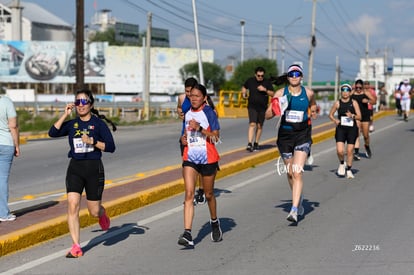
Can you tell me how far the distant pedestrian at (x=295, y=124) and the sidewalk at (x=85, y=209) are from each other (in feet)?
7.59

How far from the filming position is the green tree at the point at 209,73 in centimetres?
9659

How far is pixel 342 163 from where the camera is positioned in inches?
560

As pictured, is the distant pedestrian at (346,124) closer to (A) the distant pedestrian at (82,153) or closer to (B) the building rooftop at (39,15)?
(A) the distant pedestrian at (82,153)

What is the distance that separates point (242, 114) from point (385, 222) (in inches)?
1326

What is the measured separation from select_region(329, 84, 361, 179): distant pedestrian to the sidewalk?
2032mm

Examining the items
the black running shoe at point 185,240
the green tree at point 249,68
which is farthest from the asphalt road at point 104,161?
the green tree at point 249,68

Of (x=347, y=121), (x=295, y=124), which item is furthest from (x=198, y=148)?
(x=347, y=121)

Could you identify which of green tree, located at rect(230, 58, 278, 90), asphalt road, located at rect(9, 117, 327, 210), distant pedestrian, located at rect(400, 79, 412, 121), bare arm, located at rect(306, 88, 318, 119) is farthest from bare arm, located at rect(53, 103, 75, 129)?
green tree, located at rect(230, 58, 278, 90)

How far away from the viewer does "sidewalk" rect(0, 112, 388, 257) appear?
8027 millimetres

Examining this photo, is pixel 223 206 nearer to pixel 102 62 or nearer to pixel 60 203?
pixel 60 203

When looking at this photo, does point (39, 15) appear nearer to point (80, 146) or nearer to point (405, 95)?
point (405, 95)

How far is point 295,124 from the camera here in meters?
9.44

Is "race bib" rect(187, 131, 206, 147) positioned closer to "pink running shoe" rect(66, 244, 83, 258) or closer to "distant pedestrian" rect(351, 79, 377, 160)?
"pink running shoe" rect(66, 244, 83, 258)

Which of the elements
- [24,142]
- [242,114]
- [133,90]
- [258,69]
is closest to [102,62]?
[133,90]
